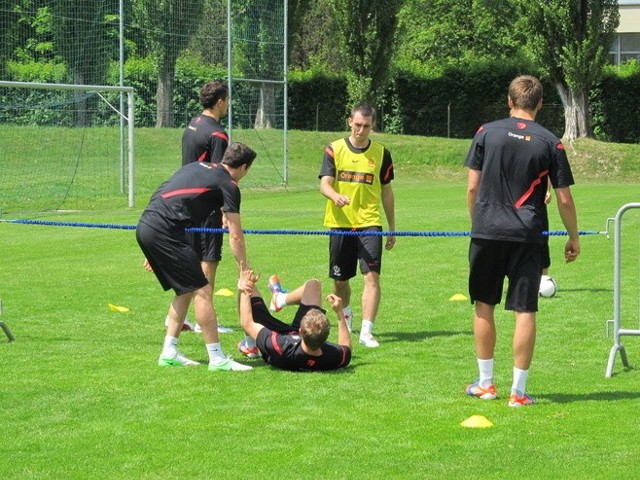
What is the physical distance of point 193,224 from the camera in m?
9.25

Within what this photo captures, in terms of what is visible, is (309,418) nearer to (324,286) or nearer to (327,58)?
(324,286)

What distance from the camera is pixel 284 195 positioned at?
3153 centimetres

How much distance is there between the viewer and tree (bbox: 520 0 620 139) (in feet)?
145

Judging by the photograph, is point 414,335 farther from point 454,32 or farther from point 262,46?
point 454,32

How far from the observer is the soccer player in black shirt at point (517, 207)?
7.88 meters

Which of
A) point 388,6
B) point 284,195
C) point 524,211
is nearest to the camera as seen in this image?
point 524,211

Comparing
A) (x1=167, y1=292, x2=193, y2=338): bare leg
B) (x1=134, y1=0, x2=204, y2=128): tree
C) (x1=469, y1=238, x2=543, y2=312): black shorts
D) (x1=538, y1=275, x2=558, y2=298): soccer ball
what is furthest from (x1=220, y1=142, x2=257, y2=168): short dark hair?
(x1=134, y1=0, x2=204, y2=128): tree

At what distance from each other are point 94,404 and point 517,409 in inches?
111

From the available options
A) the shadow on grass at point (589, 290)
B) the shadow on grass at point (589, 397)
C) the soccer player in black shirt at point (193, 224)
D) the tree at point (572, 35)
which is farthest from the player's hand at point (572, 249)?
the tree at point (572, 35)

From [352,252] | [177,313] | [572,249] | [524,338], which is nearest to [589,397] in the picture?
[524,338]

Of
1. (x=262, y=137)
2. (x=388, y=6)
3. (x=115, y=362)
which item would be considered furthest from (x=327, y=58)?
(x=115, y=362)

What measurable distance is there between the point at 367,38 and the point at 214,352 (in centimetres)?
3843

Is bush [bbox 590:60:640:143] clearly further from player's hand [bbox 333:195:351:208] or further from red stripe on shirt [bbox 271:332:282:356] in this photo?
red stripe on shirt [bbox 271:332:282:356]

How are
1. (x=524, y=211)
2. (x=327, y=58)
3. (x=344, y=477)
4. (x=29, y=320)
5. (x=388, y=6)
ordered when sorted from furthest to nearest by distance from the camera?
(x=327, y=58)
(x=388, y=6)
(x=29, y=320)
(x=524, y=211)
(x=344, y=477)
